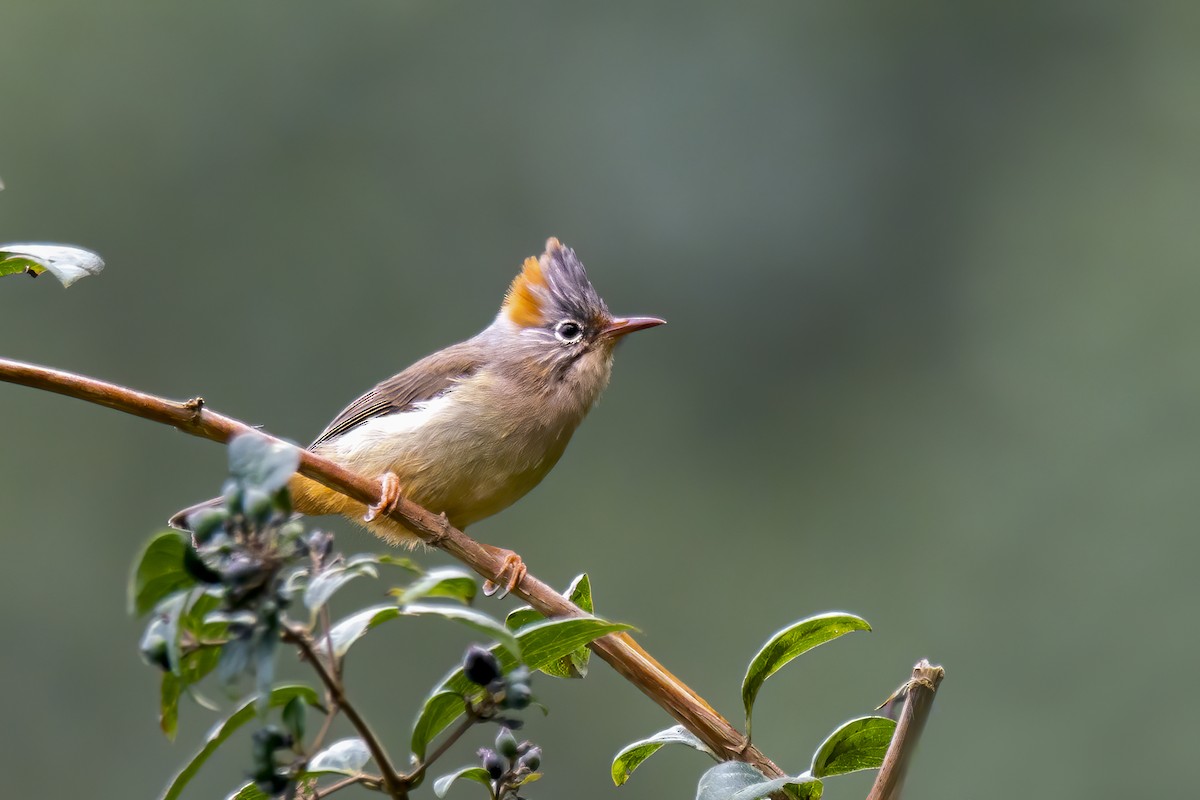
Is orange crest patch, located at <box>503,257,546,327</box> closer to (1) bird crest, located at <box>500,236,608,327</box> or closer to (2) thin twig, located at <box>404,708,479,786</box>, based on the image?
(1) bird crest, located at <box>500,236,608,327</box>

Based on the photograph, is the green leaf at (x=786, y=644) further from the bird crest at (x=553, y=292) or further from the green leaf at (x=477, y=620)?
the bird crest at (x=553, y=292)

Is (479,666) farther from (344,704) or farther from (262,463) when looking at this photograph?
(262,463)

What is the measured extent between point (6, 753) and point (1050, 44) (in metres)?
12.8

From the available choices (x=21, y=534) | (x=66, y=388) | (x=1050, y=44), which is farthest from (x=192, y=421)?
(x=1050, y=44)

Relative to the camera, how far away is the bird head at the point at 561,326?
12.8ft

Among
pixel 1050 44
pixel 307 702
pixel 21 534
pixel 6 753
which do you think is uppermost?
pixel 1050 44

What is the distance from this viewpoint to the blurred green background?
9.13 m

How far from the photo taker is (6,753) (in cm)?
831

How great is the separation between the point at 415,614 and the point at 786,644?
518 millimetres

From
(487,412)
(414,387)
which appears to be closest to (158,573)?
(487,412)

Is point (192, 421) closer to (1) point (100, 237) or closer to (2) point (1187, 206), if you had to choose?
(1) point (100, 237)

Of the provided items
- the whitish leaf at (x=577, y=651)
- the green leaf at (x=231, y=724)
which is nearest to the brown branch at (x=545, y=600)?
the whitish leaf at (x=577, y=651)

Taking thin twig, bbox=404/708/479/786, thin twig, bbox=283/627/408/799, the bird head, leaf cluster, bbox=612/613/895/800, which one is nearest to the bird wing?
the bird head

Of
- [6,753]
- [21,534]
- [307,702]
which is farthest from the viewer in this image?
[21,534]
